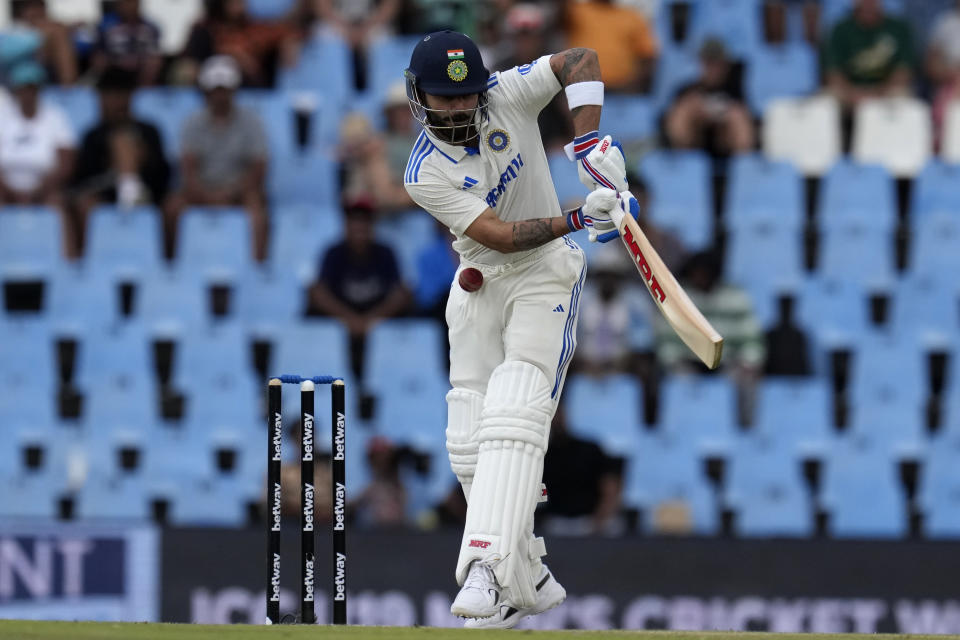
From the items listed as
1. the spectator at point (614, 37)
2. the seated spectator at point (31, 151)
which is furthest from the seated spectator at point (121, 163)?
the spectator at point (614, 37)

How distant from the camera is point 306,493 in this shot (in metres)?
5.62

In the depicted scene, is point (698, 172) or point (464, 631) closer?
point (464, 631)

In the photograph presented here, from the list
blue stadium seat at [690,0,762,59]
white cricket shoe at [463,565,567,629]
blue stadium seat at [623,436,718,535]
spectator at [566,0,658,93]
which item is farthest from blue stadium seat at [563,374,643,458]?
white cricket shoe at [463,565,567,629]

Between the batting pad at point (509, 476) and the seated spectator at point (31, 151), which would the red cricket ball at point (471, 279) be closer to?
the batting pad at point (509, 476)

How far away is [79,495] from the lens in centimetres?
937

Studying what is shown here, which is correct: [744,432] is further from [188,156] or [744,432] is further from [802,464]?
[188,156]

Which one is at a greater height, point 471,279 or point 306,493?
point 471,279

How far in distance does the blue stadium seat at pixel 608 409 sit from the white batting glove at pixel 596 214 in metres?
3.91

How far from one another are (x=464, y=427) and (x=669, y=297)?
0.87 metres

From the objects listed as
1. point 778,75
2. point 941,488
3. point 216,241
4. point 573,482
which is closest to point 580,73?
point 573,482

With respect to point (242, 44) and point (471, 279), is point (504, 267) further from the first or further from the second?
point (242, 44)

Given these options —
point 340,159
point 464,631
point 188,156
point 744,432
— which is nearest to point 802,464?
point 744,432

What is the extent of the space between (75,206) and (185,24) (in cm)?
189

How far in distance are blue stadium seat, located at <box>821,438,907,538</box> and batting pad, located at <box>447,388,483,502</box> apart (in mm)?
3970
